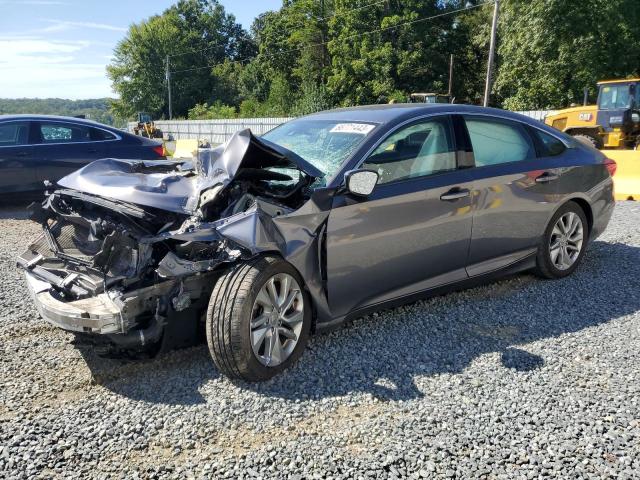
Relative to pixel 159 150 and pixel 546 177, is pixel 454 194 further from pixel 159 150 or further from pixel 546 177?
pixel 159 150

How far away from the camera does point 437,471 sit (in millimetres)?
2596

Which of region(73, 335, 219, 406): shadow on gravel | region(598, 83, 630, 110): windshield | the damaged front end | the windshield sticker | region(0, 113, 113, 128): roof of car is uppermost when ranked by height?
region(598, 83, 630, 110): windshield

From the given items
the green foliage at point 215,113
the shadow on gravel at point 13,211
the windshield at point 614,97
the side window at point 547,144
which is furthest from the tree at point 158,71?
the side window at point 547,144

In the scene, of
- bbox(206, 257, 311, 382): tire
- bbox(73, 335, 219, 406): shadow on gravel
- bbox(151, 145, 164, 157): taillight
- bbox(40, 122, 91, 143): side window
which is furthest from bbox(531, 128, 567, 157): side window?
bbox(40, 122, 91, 143): side window

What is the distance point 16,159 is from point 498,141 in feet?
24.0

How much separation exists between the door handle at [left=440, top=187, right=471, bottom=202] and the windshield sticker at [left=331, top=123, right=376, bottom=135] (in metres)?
0.75

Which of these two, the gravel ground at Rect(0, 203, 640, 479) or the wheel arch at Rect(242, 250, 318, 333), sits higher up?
the wheel arch at Rect(242, 250, 318, 333)

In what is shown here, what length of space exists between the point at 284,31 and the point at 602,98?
49325 millimetres

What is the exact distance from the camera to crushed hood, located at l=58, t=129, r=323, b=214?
3.52 meters

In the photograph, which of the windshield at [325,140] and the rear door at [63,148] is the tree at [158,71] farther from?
the windshield at [325,140]

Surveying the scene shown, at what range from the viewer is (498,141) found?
4.73m

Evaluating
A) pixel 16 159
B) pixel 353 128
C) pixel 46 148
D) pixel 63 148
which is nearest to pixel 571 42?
pixel 63 148

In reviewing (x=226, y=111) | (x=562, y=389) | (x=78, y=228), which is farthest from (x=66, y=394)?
(x=226, y=111)

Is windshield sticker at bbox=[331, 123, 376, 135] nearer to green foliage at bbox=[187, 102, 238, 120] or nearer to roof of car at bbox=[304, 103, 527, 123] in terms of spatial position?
roof of car at bbox=[304, 103, 527, 123]
